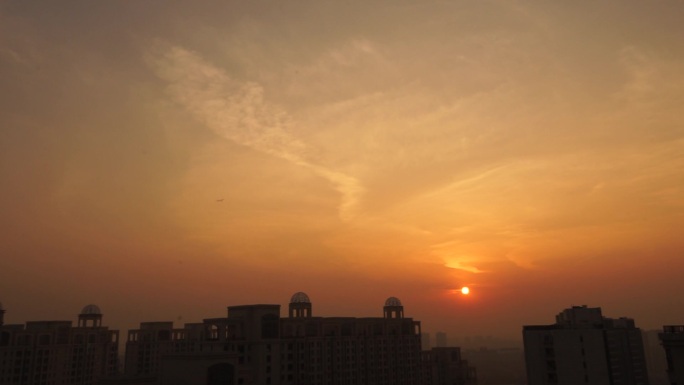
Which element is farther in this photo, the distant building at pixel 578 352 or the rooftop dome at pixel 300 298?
the rooftop dome at pixel 300 298

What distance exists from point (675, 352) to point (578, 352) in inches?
432

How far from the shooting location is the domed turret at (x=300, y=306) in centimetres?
9438

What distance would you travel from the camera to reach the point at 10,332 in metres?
98.4

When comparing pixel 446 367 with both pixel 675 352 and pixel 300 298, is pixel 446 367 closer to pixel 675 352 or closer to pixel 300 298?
pixel 300 298

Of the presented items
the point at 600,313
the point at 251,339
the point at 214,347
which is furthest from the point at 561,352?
the point at 214,347

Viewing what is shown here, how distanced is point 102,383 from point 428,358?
75135mm

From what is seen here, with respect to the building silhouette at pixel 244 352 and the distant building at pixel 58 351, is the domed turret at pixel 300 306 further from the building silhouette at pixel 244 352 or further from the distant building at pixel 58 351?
the distant building at pixel 58 351

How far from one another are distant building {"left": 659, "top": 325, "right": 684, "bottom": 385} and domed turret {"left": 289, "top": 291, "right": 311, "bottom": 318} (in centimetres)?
5958

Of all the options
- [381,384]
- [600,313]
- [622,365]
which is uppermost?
[600,313]

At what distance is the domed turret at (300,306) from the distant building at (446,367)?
125ft

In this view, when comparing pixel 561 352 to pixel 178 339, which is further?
pixel 178 339

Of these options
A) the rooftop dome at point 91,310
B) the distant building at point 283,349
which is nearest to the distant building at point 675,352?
the distant building at point 283,349

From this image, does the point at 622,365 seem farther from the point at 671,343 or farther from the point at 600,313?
the point at 671,343

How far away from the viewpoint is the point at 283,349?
83.0 meters
